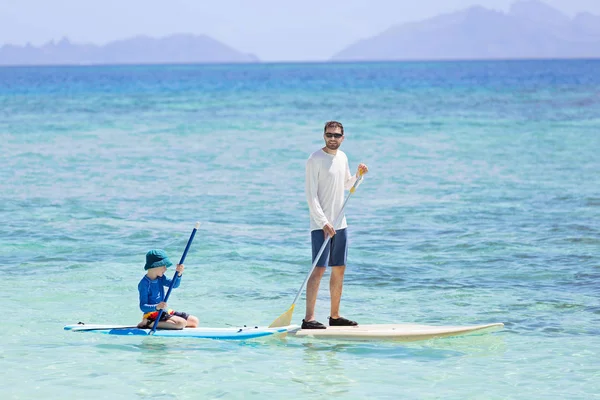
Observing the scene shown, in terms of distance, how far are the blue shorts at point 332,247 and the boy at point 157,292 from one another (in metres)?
1.24

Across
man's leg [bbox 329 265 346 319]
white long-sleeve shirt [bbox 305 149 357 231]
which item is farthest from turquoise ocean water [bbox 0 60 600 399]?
white long-sleeve shirt [bbox 305 149 357 231]

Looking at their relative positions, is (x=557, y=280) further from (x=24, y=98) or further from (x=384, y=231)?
(x=24, y=98)

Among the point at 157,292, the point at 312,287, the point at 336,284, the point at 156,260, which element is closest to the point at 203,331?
the point at 157,292

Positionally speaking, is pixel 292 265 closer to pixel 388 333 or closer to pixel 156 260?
pixel 388 333

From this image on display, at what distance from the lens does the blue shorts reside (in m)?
8.45

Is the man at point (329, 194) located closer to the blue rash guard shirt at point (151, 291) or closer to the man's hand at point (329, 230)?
the man's hand at point (329, 230)

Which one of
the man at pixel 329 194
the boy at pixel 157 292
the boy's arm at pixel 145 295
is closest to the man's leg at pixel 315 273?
the man at pixel 329 194

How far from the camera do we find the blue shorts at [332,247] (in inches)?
333

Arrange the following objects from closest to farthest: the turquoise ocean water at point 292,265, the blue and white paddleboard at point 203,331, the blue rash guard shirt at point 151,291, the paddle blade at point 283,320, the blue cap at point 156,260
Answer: the turquoise ocean water at point 292,265 → the blue cap at point 156,260 → the blue rash guard shirt at point 151,291 → the blue and white paddleboard at point 203,331 → the paddle blade at point 283,320

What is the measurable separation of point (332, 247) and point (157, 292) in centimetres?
165

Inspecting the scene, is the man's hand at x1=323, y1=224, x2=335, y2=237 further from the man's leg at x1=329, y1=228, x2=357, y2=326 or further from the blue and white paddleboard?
the blue and white paddleboard

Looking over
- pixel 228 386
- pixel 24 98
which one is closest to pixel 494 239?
pixel 228 386

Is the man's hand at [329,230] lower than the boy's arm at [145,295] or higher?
higher

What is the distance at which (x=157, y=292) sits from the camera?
8.48m
